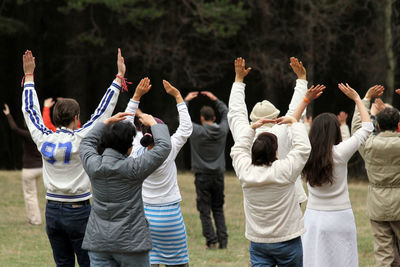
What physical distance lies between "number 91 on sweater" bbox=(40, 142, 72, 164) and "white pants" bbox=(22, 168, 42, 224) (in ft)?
19.1

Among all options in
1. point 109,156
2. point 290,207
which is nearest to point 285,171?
point 290,207

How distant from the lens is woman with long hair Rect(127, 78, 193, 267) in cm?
540

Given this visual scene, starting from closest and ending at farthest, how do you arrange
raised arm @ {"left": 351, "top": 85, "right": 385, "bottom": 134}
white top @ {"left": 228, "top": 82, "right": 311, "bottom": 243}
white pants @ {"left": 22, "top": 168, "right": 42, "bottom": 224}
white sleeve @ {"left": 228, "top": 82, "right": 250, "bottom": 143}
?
white top @ {"left": 228, "top": 82, "right": 311, "bottom": 243}
white sleeve @ {"left": 228, "top": 82, "right": 250, "bottom": 143}
raised arm @ {"left": 351, "top": 85, "right": 385, "bottom": 134}
white pants @ {"left": 22, "top": 168, "right": 42, "bottom": 224}

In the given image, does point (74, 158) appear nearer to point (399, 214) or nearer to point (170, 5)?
point (399, 214)

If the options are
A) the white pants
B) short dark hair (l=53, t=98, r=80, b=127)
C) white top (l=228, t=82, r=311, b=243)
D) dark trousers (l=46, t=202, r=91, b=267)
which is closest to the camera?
white top (l=228, t=82, r=311, b=243)

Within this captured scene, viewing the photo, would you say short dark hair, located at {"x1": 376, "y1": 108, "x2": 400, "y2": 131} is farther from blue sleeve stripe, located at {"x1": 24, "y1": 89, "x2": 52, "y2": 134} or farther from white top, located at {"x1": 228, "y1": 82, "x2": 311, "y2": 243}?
blue sleeve stripe, located at {"x1": 24, "y1": 89, "x2": 52, "y2": 134}

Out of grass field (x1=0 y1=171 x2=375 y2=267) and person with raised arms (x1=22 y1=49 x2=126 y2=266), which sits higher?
person with raised arms (x1=22 y1=49 x2=126 y2=266)

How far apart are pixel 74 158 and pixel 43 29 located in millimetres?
19968

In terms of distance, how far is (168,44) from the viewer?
20.8 m

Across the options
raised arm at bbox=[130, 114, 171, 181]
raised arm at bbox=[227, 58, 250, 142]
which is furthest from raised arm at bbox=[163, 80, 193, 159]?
raised arm at bbox=[130, 114, 171, 181]

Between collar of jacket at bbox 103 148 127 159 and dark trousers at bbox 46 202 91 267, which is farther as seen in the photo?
dark trousers at bbox 46 202 91 267

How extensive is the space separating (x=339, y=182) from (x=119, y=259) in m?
2.14

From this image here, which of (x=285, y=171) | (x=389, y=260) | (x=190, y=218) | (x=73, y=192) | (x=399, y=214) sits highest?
(x=285, y=171)

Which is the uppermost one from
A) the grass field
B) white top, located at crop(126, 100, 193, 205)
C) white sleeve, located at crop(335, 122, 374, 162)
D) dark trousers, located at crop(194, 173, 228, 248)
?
white sleeve, located at crop(335, 122, 374, 162)
